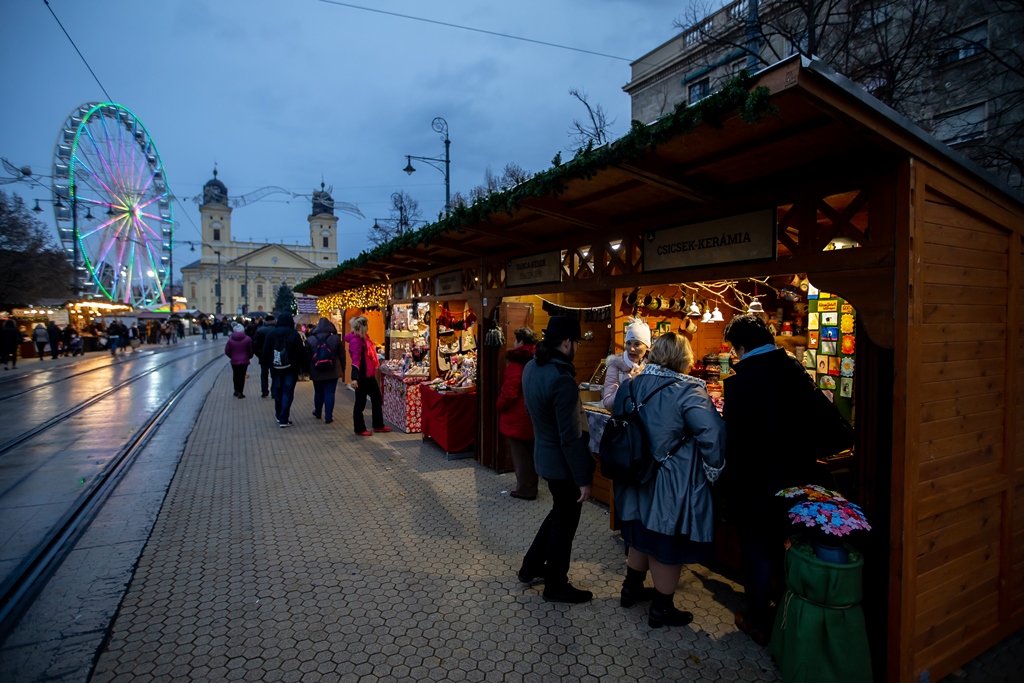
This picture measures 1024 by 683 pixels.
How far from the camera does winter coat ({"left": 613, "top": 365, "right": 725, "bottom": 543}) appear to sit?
9.81 feet

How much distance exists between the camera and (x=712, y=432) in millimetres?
2961

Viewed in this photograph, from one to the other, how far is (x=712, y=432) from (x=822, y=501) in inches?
24.1

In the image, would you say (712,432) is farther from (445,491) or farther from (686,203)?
(445,491)

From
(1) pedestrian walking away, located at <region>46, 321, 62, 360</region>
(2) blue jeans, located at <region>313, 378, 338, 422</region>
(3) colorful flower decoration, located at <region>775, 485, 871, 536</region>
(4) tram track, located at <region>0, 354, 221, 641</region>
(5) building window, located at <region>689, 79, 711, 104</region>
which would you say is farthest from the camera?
(1) pedestrian walking away, located at <region>46, 321, 62, 360</region>

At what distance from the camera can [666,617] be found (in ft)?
10.7

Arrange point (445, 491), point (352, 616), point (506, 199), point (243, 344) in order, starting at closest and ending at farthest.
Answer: point (352, 616) → point (506, 199) → point (445, 491) → point (243, 344)

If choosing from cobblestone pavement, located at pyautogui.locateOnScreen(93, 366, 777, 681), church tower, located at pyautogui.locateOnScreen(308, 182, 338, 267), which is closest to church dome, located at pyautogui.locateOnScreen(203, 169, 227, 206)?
church tower, located at pyautogui.locateOnScreen(308, 182, 338, 267)

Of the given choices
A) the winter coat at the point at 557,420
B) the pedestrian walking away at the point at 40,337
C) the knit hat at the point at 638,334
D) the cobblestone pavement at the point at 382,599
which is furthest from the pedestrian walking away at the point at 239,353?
the pedestrian walking away at the point at 40,337

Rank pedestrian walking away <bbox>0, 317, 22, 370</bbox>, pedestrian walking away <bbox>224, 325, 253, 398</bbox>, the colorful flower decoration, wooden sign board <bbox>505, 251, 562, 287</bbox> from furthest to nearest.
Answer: pedestrian walking away <bbox>0, 317, 22, 370</bbox>, pedestrian walking away <bbox>224, 325, 253, 398</bbox>, wooden sign board <bbox>505, 251, 562, 287</bbox>, the colorful flower decoration

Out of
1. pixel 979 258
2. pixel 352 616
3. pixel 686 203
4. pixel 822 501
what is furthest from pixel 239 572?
pixel 979 258

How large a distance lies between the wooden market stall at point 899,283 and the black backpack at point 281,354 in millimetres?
7288

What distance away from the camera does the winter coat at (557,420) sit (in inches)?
130

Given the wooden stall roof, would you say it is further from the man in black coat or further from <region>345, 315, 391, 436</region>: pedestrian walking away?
<region>345, 315, 391, 436</region>: pedestrian walking away

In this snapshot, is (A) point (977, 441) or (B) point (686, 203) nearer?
(A) point (977, 441)
